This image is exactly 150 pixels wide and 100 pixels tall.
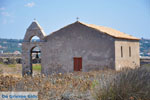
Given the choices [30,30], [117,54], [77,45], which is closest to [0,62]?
[30,30]

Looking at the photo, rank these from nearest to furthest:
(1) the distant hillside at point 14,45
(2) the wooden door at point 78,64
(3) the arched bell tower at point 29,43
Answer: (2) the wooden door at point 78,64 < (3) the arched bell tower at point 29,43 < (1) the distant hillside at point 14,45

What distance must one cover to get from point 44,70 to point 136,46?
9.42m

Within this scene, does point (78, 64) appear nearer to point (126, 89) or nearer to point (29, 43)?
point (29, 43)

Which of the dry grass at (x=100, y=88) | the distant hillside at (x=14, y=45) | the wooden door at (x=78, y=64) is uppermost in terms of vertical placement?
the distant hillside at (x=14, y=45)

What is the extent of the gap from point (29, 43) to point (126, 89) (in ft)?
53.4

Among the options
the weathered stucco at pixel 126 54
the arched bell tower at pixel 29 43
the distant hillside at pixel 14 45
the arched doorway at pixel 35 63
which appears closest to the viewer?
the weathered stucco at pixel 126 54

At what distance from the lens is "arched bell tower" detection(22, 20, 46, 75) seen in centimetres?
2314

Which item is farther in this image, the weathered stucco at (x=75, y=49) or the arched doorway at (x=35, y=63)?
the arched doorway at (x=35, y=63)

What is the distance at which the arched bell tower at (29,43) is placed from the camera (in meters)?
23.1

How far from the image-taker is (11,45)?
106688mm

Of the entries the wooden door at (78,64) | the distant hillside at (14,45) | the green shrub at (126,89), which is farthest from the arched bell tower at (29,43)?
the distant hillside at (14,45)

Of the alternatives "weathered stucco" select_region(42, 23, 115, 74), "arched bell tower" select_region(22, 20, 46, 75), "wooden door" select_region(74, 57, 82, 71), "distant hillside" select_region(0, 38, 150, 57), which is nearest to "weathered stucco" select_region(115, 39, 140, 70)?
"weathered stucco" select_region(42, 23, 115, 74)

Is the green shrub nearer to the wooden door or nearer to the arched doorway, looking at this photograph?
the wooden door

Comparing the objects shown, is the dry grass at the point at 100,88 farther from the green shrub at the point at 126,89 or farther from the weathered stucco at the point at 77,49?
the weathered stucco at the point at 77,49
